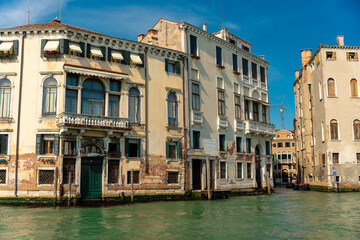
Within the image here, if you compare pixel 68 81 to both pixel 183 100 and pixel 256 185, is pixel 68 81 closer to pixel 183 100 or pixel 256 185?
pixel 183 100

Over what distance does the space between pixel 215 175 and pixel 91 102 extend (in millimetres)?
10911

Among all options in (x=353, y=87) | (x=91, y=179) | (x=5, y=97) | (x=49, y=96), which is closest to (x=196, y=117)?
(x=91, y=179)

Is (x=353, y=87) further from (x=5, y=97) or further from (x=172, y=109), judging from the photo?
(x=5, y=97)

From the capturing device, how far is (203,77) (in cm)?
2795

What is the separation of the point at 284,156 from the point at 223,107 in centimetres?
4243

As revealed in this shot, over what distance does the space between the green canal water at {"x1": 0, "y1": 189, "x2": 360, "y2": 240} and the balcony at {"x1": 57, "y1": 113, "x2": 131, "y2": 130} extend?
447 centimetres

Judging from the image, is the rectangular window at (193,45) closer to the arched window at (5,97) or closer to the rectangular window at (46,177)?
the arched window at (5,97)

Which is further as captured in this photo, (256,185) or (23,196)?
(256,185)

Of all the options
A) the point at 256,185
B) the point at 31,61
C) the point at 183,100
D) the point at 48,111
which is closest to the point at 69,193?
the point at 48,111

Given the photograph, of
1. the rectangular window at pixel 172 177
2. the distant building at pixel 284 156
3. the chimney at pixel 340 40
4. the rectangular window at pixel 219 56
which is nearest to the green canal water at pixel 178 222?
the rectangular window at pixel 172 177

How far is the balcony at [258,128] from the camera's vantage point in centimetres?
3120

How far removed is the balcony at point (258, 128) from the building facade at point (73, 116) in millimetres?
10097

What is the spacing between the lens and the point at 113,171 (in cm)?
2252

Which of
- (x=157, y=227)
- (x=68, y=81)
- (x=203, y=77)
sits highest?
(x=203, y=77)
